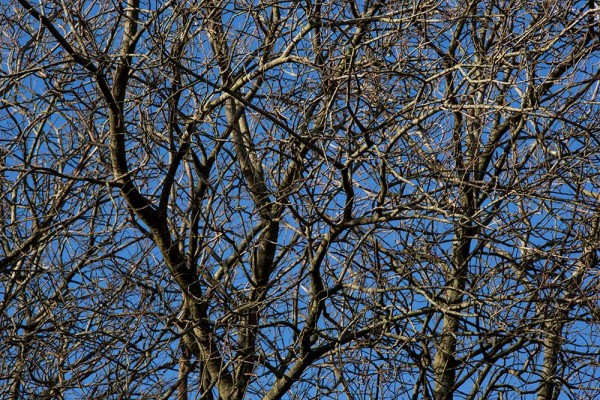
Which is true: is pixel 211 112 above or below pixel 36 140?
below

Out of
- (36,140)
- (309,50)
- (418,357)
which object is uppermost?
(36,140)

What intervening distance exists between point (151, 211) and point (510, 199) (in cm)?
234

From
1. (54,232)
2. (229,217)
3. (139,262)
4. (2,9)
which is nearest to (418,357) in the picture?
(229,217)

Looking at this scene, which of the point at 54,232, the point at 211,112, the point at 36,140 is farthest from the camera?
the point at 36,140

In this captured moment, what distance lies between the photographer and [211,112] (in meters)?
5.95

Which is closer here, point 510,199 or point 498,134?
point 510,199

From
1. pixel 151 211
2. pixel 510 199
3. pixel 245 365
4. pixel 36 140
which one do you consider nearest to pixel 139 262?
pixel 151 211

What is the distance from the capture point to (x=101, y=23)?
20.3 ft

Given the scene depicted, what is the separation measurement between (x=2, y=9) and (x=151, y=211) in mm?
1800

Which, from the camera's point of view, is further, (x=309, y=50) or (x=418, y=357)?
(x=418, y=357)

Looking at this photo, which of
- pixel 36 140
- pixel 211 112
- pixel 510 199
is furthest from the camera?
pixel 36 140

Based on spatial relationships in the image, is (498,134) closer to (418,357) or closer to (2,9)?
(418,357)

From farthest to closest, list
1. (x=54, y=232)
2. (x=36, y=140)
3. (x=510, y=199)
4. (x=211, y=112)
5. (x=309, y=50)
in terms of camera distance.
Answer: (x=36, y=140) → (x=54, y=232) → (x=211, y=112) → (x=309, y=50) → (x=510, y=199)

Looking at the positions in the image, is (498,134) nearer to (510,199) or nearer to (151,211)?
(510,199)
